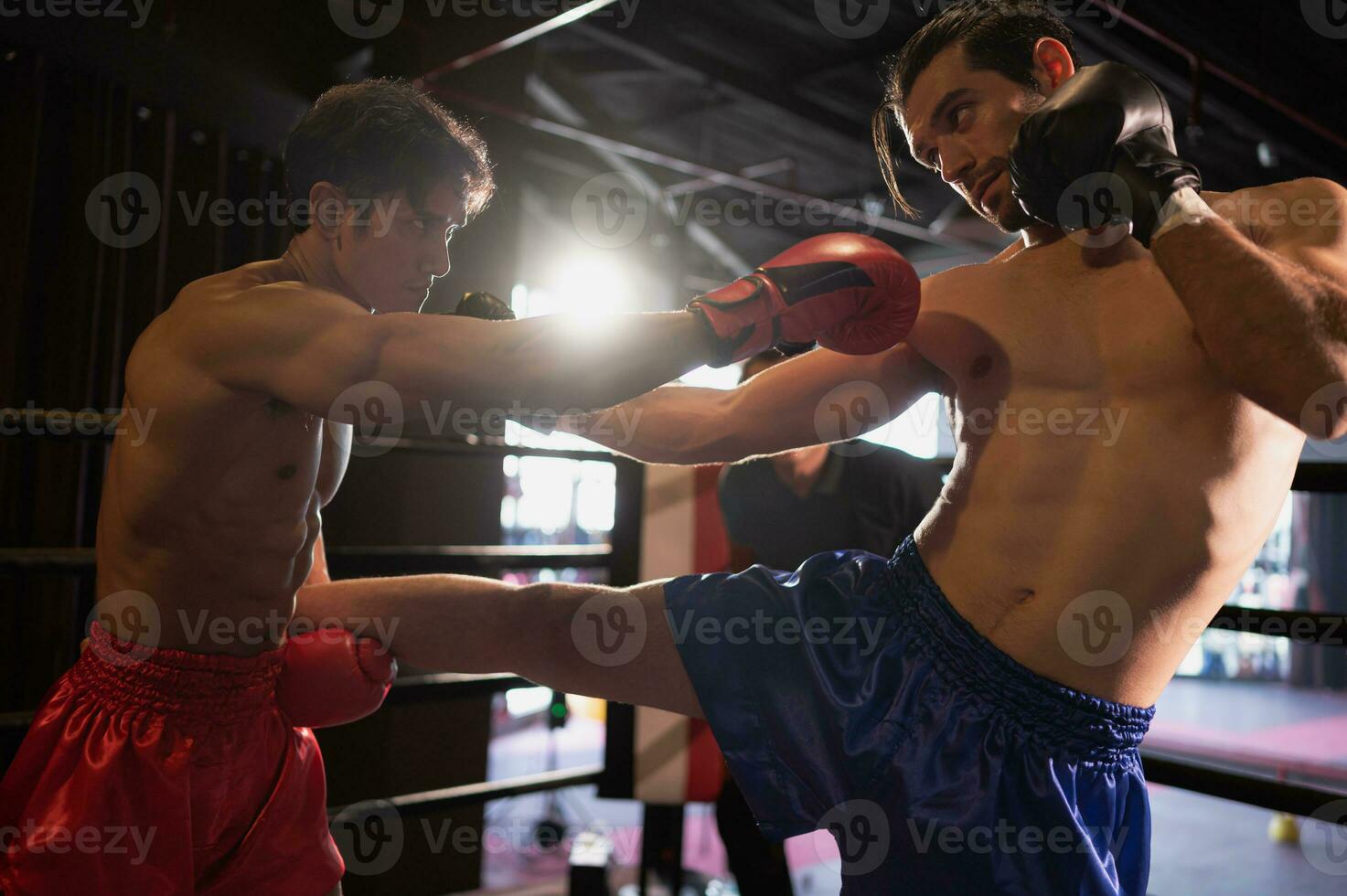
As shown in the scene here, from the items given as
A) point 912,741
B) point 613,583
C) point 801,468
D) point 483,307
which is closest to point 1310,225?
point 912,741

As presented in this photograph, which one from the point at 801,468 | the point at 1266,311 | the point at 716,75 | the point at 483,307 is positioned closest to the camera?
the point at 1266,311

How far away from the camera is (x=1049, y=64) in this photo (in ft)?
4.51

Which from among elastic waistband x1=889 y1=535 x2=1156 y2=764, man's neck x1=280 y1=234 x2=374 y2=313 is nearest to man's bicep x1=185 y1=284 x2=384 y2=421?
man's neck x1=280 y1=234 x2=374 y2=313

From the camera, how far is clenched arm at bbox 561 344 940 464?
152 cm

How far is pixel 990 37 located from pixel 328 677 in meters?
1.34

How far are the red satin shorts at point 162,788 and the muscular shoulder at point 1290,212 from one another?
1.41 m

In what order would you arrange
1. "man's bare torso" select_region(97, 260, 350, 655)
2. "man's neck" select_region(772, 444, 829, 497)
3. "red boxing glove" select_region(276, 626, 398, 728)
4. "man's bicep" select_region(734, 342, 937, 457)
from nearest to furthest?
"man's bare torso" select_region(97, 260, 350, 655)
"red boxing glove" select_region(276, 626, 398, 728)
"man's bicep" select_region(734, 342, 937, 457)
"man's neck" select_region(772, 444, 829, 497)

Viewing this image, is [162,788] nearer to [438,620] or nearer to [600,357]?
[438,620]

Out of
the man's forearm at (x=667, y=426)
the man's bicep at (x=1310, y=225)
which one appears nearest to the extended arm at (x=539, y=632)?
the man's forearm at (x=667, y=426)

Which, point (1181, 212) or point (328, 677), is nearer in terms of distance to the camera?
point (1181, 212)

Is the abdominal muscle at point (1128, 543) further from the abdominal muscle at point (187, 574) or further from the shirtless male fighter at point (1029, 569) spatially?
the abdominal muscle at point (187, 574)

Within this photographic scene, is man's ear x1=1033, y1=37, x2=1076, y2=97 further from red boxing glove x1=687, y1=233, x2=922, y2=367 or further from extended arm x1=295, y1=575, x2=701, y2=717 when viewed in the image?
extended arm x1=295, y1=575, x2=701, y2=717

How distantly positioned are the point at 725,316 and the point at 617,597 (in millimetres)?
445

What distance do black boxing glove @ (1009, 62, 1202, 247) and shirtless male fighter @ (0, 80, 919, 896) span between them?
0.22m
